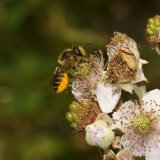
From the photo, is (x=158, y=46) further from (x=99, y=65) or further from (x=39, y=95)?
(x=39, y=95)

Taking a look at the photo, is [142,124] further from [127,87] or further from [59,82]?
[59,82]

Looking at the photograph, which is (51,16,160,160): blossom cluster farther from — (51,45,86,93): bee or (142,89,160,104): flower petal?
(51,45,86,93): bee

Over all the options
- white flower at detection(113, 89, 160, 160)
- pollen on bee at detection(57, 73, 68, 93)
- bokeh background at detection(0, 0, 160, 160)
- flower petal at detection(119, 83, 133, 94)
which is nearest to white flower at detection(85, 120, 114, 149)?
white flower at detection(113, 89, 160, 160)

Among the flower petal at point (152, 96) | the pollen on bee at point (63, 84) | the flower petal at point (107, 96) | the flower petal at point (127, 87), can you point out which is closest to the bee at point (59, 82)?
the pollen on bee at point (63, 84)

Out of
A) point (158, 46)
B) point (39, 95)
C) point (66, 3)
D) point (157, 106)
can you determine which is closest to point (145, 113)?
point (157, 106)

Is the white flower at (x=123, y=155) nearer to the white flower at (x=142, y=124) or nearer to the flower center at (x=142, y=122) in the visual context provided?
the white flower at (x=142, y=124)

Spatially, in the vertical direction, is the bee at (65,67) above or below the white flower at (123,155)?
above
